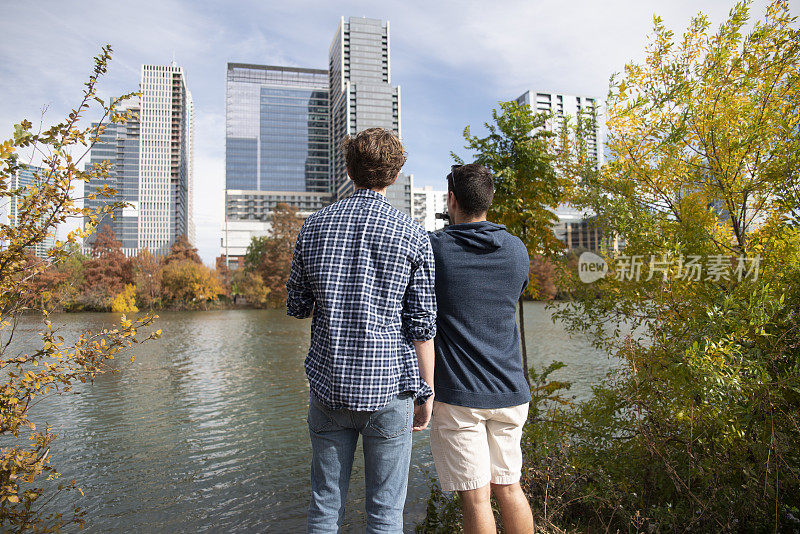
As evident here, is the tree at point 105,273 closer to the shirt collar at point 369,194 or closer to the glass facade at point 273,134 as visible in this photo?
the shirt collar at point 369,194

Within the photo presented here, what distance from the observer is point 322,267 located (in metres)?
1.71

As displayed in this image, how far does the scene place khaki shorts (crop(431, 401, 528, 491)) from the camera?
192 centimetres

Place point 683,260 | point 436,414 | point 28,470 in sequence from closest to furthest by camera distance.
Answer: point 436,414 → point 28,470 → point 683,260

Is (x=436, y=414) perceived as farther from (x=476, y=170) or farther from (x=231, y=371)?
(x=231, y=371)

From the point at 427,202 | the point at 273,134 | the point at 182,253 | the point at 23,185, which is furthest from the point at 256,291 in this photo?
the point at 427,202

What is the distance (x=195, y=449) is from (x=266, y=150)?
4696 inches

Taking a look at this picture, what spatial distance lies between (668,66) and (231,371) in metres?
10.1

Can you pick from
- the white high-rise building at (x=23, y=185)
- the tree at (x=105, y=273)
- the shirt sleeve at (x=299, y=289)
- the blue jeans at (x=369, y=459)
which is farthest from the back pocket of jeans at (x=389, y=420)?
the tree at (x=105, y=273)

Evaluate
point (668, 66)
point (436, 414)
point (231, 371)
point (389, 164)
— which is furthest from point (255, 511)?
point (231, 371)

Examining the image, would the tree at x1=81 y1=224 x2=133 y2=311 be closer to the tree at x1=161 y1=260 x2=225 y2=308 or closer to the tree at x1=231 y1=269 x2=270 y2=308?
the tree at x1=161 y1=260 x2=225 y2=308

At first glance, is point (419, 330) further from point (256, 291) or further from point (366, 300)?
point (256, 291)

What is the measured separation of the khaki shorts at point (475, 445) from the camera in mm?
1920

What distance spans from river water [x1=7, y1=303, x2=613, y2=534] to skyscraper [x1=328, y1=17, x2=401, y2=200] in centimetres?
9348

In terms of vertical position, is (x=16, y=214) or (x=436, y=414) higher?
(x=16, y=214)
